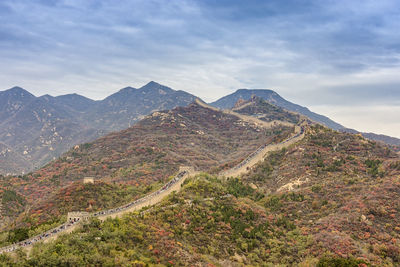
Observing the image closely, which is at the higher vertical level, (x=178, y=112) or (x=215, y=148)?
(x=178, y=112)

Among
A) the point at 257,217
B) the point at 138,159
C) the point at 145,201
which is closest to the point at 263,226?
the point at 257,217

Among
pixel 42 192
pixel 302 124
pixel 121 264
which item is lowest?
pixel 42 192

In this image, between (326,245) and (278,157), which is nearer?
(326,245)

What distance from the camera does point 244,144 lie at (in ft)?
495

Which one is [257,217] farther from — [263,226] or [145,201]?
[145,201]

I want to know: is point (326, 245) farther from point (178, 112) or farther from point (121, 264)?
point (178, 112)

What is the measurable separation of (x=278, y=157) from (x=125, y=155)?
6775 cm

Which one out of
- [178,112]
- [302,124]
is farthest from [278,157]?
[178,112]

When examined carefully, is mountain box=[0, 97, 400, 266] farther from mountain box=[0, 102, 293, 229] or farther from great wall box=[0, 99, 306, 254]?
great wall box=[0, 99, 306, 254]

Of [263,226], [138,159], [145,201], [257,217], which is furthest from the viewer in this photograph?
[138,159]

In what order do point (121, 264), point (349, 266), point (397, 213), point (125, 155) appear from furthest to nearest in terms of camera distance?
point (125, 155)
point (397, 213)
point (349, 266)
point (121, 264)

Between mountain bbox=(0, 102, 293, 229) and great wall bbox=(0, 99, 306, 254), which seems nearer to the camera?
great wall bbox=(0, 99, 306, 254)

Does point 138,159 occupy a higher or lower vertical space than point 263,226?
higher

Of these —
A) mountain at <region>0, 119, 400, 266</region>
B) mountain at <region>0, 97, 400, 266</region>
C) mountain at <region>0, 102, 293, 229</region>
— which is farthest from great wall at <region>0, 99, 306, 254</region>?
mountain at <region>0, 102, 293, 229</region>
